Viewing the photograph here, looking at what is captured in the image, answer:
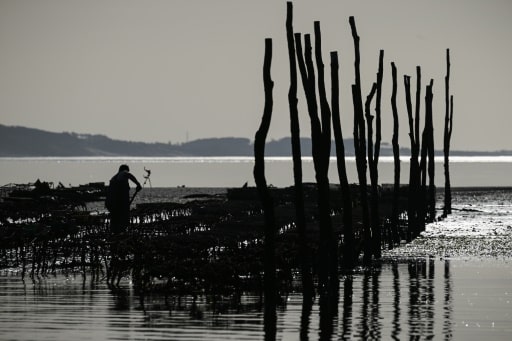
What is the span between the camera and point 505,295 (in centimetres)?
2412

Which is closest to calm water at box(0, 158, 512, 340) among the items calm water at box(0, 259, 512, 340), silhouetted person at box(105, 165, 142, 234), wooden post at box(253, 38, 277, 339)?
calm water at box(0, 259, 512, 340)

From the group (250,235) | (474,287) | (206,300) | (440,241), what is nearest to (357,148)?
(250,235)

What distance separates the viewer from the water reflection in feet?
61.5

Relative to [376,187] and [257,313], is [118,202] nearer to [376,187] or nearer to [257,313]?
[376,187]

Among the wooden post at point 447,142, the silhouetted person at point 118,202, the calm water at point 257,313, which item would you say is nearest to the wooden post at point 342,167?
the calm water at point 257,313

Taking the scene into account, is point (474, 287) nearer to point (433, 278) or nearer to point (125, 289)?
point (433, 278)

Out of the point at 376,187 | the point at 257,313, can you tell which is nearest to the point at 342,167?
the point at 376,187

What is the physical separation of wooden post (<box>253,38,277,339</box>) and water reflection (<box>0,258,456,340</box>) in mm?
320

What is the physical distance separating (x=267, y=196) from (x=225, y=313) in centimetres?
264

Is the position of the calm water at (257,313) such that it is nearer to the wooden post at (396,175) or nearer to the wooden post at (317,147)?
the wooden post at (317,147)

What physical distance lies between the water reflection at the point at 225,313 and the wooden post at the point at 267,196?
0.32 m

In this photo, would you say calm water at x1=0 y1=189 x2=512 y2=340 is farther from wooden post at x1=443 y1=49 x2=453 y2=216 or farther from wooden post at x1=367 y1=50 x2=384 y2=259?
wooden post at x1=443 y1=49 x2=453 y2=216

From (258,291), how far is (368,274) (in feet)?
18.3

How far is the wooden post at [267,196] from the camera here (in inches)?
859
